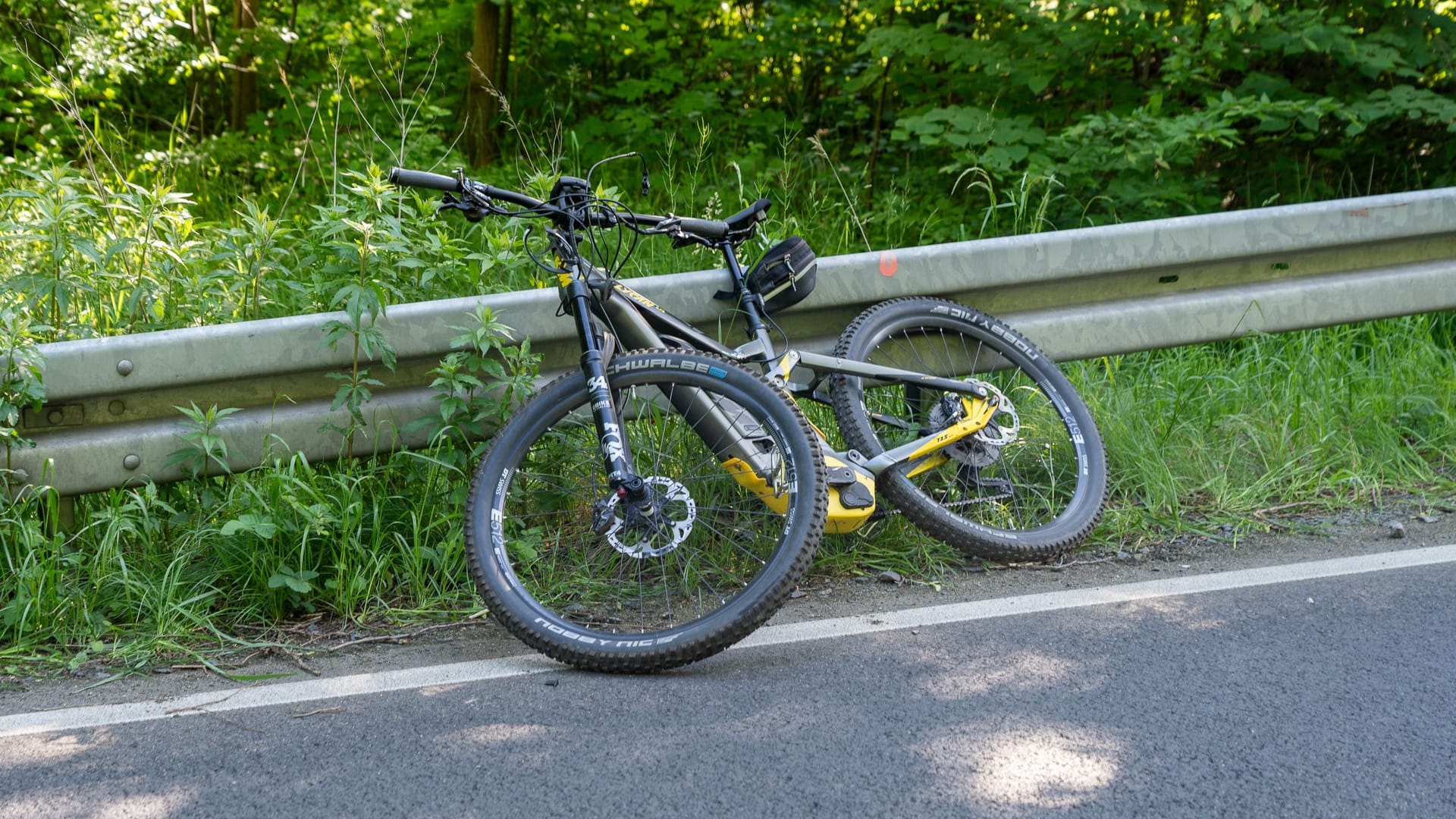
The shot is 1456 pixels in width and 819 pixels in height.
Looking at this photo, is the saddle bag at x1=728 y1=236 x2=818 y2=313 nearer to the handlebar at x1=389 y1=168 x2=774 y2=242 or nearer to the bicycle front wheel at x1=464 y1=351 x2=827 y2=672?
the handlebar at x1=389 y1=168 x2=774 y2=242

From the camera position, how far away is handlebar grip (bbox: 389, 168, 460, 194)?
10.6 feet

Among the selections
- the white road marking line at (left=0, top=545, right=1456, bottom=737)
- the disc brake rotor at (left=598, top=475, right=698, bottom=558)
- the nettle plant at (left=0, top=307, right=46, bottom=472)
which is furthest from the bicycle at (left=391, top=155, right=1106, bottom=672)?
the nettle plant at (left=0, top=307, right=46, bottom=472)

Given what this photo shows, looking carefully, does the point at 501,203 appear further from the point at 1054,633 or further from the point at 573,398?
the point at 1054,633

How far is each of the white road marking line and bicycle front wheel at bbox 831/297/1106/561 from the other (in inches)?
11.9

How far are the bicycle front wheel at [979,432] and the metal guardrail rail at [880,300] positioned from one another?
0.54 ft

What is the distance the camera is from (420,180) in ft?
10.6

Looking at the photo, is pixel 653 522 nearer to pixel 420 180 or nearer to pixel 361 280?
pixel 420 180

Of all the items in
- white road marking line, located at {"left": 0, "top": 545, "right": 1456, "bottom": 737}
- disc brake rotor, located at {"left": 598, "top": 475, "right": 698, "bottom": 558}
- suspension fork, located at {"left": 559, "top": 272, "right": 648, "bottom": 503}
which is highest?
suspension fork, located at {"left": 559, "top": 272, "right": 648, "bottom": 503}

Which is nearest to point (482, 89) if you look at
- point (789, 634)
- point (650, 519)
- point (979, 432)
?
point (979, 432)

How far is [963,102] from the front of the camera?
721 cm

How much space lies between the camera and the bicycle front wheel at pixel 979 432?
12.1 feet

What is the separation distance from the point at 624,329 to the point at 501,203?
1.77ft

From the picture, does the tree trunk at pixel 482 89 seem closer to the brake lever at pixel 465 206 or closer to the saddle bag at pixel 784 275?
the saddle bag at pixel 784 275

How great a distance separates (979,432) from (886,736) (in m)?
1.54
